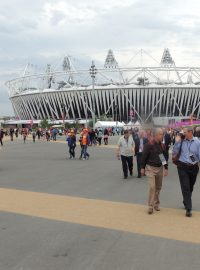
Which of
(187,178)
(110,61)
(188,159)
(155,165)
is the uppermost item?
(110,61)

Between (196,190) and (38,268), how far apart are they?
6.76 meters

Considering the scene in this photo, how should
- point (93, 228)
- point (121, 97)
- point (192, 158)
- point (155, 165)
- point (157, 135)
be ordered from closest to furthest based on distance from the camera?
point (93, 228) < point (192, 158) < point (155, 165) < point (157, 135) < point (121, 97)

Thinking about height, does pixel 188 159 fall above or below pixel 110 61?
below

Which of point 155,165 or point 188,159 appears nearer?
point 188,159

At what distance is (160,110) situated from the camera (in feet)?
404

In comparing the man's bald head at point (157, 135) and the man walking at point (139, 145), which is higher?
the man's bald head at point (157, 135)

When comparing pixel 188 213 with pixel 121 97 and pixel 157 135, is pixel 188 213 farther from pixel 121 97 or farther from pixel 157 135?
pixel 121 97

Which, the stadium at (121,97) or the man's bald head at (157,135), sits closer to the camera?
the man's bald head at (157,135)

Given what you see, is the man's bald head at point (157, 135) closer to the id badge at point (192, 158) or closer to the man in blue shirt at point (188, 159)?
the man in blue shirt at point (188, 159)

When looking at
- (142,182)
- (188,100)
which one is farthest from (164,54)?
(142,182)

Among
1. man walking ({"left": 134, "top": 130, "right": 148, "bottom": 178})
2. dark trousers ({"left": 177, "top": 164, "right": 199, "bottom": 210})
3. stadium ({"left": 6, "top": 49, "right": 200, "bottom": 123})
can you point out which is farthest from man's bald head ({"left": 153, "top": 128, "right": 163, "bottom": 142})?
stadium ({"left": 6, "top": 49, "right": 200, "bottom": 123})

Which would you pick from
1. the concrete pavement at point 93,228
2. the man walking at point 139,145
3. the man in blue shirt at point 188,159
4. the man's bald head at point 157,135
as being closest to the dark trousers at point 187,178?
the man in blue shirt at point 188,159

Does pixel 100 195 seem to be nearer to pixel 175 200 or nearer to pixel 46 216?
pixel 175 200

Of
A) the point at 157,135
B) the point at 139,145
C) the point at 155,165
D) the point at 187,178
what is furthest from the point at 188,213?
the point at 139,145
